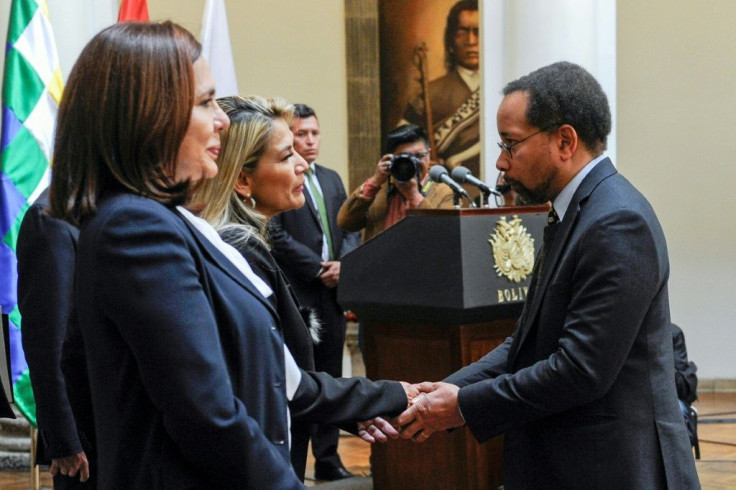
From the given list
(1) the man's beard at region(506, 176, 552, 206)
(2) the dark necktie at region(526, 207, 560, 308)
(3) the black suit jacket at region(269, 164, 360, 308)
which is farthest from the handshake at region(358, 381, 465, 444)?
(3) the black suit jacket at region(269, 164, 360, 308)

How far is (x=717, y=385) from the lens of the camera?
8602 mm

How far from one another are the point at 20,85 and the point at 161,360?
3.89 metres

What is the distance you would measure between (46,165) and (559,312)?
326 centimetres

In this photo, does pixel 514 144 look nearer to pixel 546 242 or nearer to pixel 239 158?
pixel 546 242

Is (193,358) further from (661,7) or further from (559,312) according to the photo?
(661,7)

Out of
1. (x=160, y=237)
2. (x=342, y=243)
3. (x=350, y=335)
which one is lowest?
(x=350, y=335)

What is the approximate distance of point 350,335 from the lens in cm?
864

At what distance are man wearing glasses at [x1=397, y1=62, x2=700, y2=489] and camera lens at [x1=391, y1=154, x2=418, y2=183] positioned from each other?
8.76 ft

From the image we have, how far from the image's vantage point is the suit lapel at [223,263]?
5.88 feet

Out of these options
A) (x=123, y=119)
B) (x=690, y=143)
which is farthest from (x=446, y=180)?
(x=690, y=143)

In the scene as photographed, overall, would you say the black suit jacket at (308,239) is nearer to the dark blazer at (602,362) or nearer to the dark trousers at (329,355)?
the dark trousers at (329,355)

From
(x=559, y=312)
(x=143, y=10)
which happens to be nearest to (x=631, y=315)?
(x=559, y=312)

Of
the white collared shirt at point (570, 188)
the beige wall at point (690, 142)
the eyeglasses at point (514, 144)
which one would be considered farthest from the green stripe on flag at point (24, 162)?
the beige wall at point (690, 142)

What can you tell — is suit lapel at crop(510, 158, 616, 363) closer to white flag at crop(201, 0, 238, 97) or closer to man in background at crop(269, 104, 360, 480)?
man in background at crop(269, 104, 360, 480)
